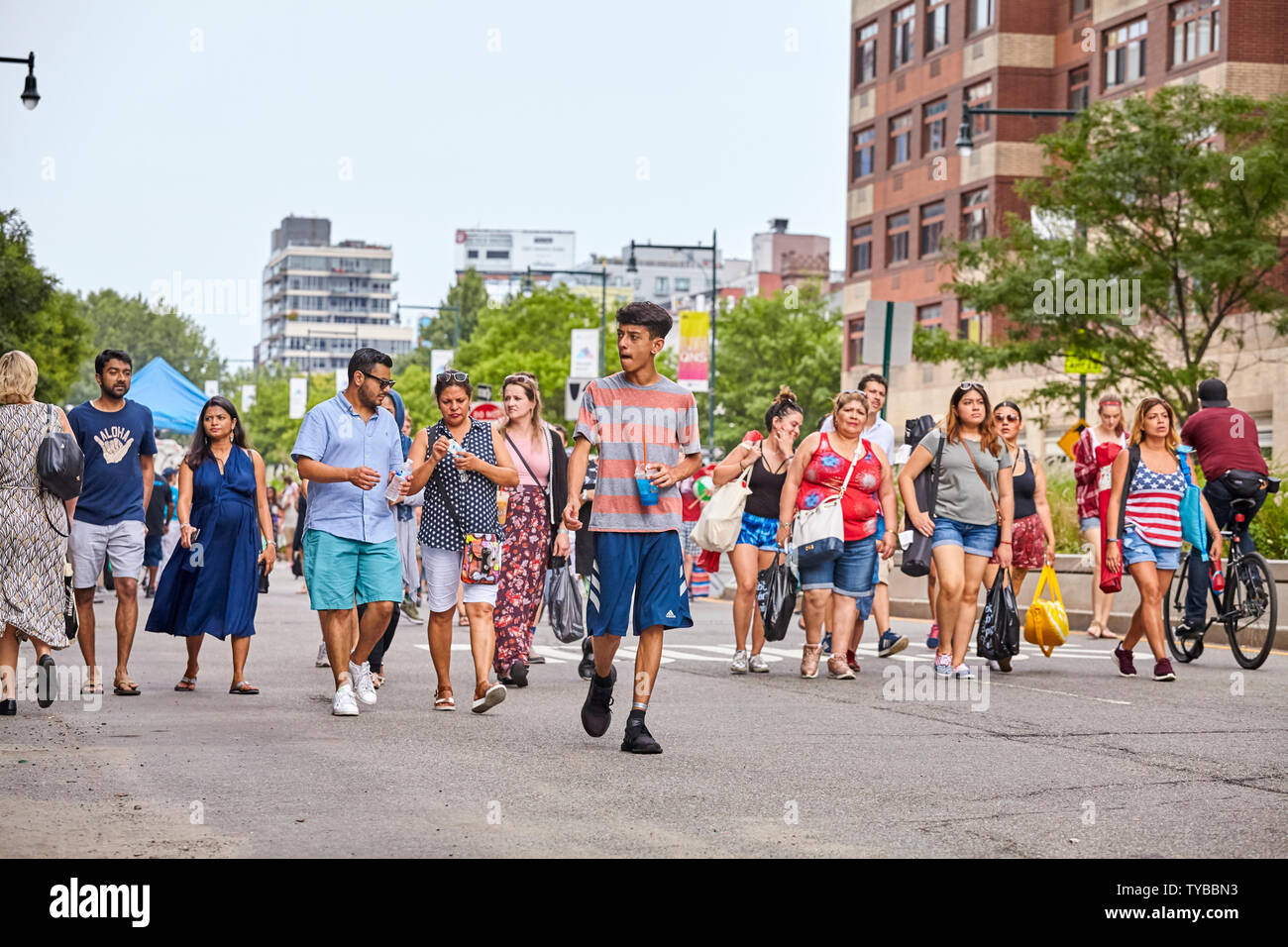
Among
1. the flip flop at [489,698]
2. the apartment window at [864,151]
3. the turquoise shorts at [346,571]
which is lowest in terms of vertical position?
the flip flop at [489,698]

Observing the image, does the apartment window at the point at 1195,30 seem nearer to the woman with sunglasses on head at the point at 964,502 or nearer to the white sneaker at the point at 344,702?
the woman with sunglasses on head at the point at 964,502

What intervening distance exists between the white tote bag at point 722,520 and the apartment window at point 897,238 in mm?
48705

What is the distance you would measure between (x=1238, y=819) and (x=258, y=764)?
3.85 metres

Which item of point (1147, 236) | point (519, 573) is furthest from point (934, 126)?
point (519, 573)

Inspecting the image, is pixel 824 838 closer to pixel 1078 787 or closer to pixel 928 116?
pixel 1078 787

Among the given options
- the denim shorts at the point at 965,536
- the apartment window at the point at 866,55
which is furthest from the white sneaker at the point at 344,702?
the apartment window at the point at 866,55

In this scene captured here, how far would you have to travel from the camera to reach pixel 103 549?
1123 cm

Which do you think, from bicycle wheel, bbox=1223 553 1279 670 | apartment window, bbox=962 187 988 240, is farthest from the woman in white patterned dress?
apartment window, bbox=962 187 988 240

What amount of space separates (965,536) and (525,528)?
2.75m

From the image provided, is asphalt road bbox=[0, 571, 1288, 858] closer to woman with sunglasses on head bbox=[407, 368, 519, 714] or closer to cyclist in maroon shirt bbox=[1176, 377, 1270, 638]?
woman with sunglasses on head bbox=[407, 368, 519, 714]

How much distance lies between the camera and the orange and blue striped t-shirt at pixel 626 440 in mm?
8570

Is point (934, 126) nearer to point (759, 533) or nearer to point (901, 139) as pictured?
point (901, 139)

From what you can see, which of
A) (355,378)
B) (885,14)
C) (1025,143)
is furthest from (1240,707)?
(885,14)

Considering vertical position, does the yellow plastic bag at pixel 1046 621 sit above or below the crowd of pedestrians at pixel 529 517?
below
